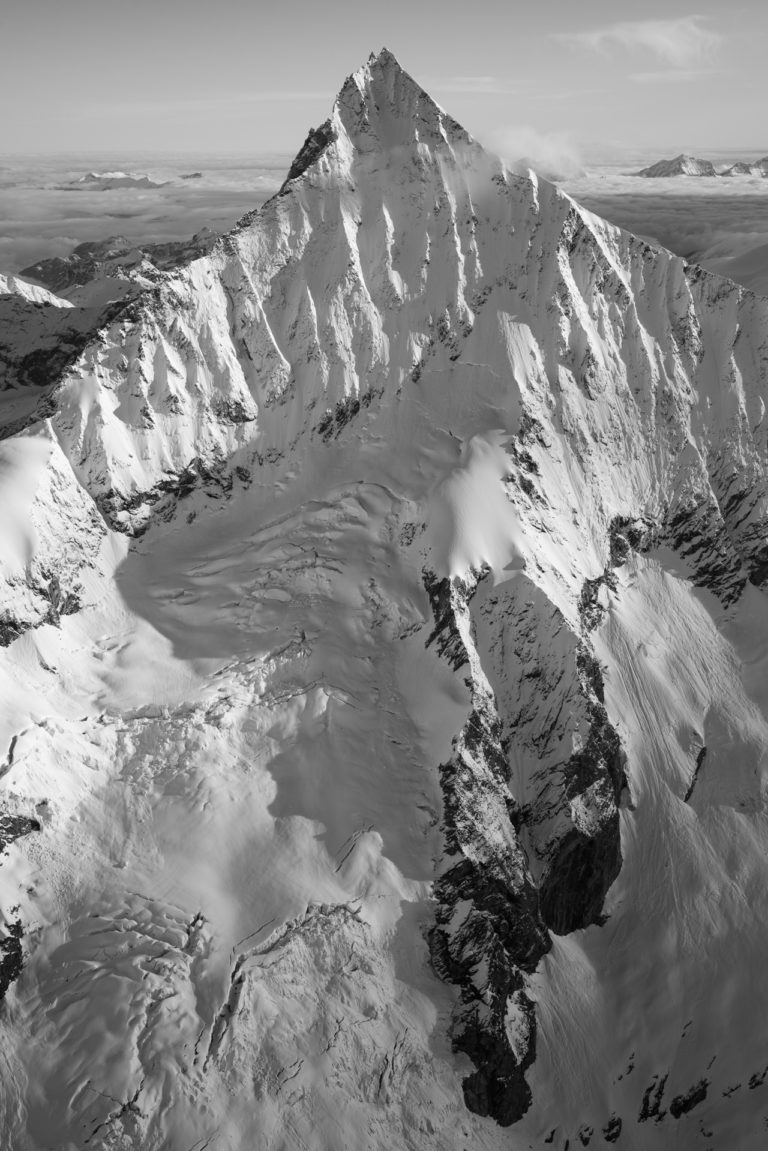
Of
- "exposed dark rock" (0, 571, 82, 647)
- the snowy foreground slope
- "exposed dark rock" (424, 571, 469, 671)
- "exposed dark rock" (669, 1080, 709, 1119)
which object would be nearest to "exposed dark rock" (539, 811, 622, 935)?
the snowy foreground slope

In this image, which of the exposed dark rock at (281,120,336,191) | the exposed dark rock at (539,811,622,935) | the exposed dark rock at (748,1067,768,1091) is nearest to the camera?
the exposed dark rock at (748,1067,768,1091)

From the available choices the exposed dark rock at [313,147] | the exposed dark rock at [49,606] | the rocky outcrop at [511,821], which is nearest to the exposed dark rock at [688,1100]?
the rocky outcrop at [511,821]

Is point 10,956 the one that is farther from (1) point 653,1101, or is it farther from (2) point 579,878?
(1) point 653,1101

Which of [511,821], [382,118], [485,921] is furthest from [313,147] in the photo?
[485,921]

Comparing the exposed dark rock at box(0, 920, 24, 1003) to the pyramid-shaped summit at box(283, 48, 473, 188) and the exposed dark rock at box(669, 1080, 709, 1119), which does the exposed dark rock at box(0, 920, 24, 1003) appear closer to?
the exposed dark rock at box(669, 1080, 709, 1119)

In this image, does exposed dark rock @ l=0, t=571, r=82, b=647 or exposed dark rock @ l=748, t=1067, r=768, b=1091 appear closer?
exposed dark rock @ l=748, t=1067, r=768, b=1091

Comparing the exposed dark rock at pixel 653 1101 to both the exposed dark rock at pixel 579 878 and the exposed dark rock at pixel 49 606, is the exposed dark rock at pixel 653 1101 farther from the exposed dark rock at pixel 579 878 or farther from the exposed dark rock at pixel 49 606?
the exposed dark rock at pixel 49 606
